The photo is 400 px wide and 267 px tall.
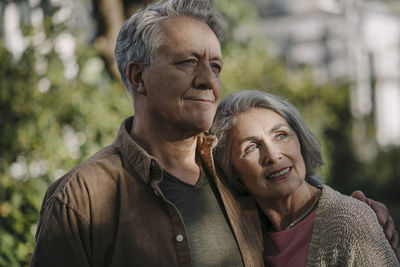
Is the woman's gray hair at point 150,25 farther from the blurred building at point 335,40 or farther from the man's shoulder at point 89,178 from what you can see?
the blurred building at point 335,40

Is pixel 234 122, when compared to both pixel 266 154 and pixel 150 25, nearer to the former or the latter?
pixel 266 154

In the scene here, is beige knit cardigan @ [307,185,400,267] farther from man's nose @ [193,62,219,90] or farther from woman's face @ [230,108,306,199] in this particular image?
man's nose @ [193,62,219,90]

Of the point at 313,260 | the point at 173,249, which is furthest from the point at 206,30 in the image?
the point at 313,260

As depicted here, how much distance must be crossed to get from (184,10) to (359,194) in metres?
1.32

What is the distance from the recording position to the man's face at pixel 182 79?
265cm

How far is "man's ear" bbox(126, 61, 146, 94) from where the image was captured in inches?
108

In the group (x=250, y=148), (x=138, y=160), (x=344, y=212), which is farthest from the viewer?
(x=250, y=148)

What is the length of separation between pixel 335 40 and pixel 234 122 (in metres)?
18.6

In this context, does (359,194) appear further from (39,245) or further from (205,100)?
(39,245)

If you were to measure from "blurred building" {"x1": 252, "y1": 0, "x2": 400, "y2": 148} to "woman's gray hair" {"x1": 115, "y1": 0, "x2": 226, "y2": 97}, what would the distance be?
12789 mm

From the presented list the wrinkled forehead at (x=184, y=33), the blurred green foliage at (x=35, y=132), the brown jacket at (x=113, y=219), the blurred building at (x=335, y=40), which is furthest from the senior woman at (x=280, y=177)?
the blurred building at (x=335, y=40)

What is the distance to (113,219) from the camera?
2488 millimetres

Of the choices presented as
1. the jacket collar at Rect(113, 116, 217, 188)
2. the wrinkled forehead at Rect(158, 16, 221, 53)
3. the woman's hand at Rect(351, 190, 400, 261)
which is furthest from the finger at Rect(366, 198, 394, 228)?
the wrinkled forehead at Rect(158, 16, 221, 53)

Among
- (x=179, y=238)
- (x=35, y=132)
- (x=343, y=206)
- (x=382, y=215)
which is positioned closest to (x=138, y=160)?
(x=179, y=238)
